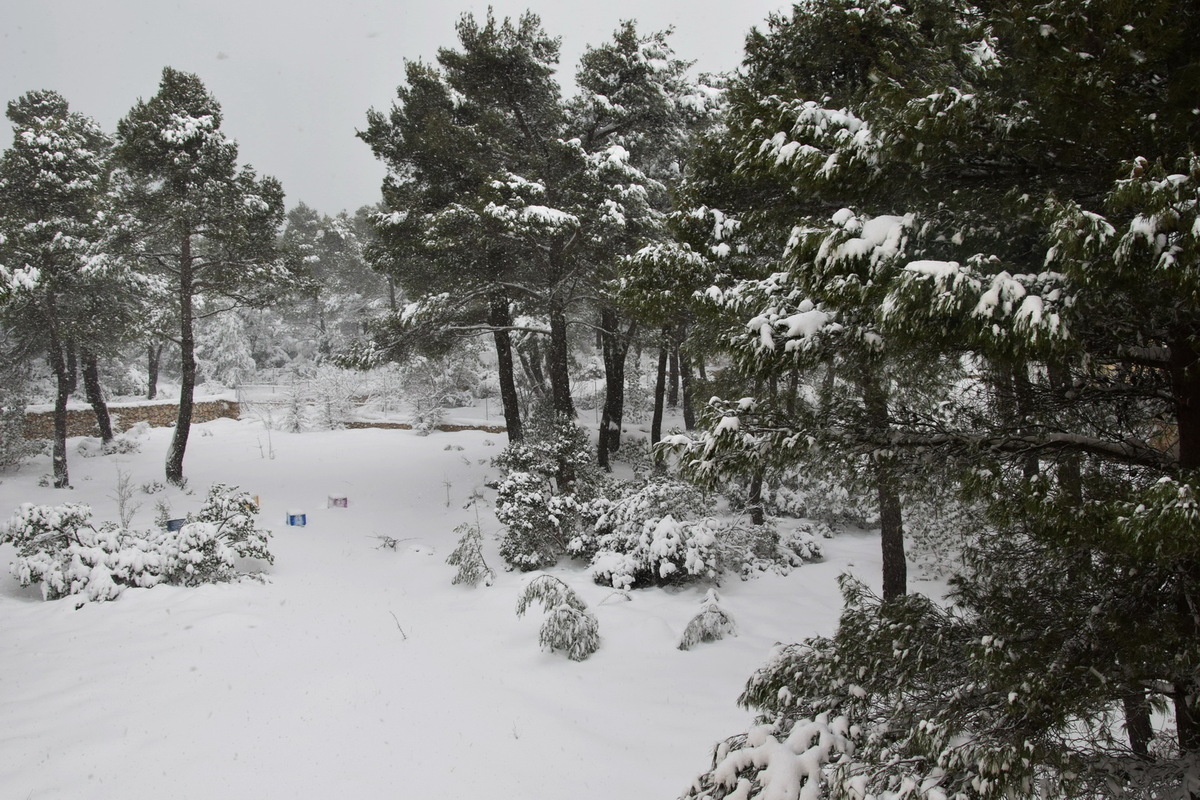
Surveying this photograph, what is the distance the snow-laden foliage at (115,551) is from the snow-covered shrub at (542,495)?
154 inches

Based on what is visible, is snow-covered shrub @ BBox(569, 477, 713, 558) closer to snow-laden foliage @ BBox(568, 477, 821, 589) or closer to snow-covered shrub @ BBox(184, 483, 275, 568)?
snow-laden foliage @ BBox(568, 477, 821, 589)

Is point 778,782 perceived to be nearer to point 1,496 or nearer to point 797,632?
point 797,632

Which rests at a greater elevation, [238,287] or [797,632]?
[238,287]

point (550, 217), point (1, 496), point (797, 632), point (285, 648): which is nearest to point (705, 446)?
point (797, 632)

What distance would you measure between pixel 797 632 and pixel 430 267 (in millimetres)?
9695

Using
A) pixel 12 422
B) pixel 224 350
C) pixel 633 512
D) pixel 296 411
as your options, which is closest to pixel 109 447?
pixel 12 422

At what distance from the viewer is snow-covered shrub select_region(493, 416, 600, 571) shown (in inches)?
406

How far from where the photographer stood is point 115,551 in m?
9.17

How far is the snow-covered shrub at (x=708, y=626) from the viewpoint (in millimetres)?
7336

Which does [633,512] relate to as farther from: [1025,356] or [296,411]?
[296,411]

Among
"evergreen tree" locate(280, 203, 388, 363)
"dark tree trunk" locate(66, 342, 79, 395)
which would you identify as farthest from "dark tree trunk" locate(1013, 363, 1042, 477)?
"evergreen tree" locate(280, 203, 388, 363)

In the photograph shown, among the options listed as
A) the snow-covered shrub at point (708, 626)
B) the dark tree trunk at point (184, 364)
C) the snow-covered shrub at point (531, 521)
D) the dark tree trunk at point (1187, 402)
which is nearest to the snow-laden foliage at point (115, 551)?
the snow-covered shrub at point (531, 521)

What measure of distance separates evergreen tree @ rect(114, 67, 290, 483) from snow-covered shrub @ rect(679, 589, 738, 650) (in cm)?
1176

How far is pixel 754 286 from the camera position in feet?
14.3
